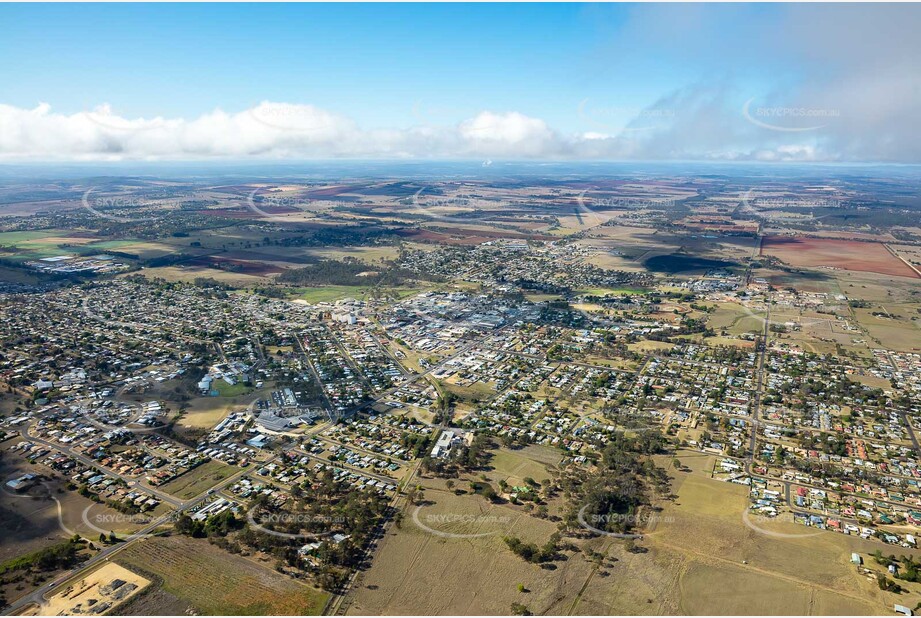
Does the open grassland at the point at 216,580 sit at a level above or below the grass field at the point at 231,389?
below

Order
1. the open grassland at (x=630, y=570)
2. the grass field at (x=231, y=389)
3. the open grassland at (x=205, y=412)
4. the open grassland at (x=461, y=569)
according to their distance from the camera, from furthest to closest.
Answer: the grass field at (x=231, y=389) < the open grassland at (x=205, y=412) < the open grassland at (x=461, y=569) < the open grassland at (x=630, y=570)

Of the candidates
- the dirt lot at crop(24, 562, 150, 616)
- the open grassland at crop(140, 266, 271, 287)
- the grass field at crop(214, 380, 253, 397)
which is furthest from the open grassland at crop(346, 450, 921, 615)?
the open grassland at crop(140, 266, 271, 287)

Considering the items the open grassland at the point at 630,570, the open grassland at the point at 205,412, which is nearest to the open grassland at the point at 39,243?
the open grassland at the point at 205,412

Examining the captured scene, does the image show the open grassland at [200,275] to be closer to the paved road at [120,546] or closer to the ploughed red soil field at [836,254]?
the paved road at [120,546]

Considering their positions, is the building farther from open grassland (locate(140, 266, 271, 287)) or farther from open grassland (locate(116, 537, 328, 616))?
open grassland (locate(140, 266, 271, 287))

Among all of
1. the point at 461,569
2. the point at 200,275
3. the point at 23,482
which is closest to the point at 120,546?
the point at 23,482

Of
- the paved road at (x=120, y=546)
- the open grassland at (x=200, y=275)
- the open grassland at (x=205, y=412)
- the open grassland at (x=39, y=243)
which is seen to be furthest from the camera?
the open grassland at (x=39, y=243)
